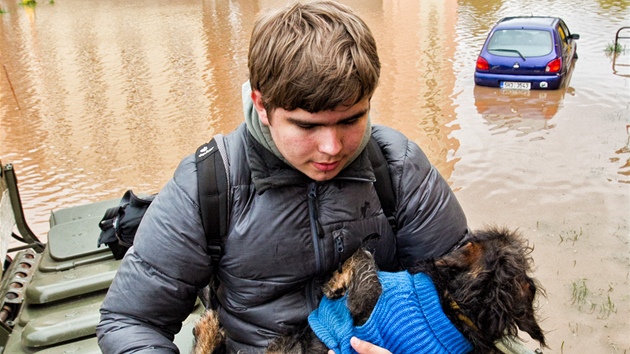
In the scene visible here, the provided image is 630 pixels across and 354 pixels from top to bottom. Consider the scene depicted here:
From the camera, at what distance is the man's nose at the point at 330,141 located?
6.35ft

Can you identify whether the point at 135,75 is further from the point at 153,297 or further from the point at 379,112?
the point at 153,297

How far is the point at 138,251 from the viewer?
2111 millimetres

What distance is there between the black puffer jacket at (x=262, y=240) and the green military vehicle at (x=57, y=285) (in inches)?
32.1

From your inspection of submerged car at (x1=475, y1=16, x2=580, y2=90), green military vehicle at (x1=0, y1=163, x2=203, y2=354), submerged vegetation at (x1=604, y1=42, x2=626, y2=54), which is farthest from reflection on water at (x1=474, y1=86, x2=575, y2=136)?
green military vehicle at (x1=0, y1=163, x2=203, y2=354)

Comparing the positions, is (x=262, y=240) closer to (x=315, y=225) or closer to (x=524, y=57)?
(x=315, y=225)

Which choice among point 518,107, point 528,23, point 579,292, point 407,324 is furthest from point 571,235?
point 528,23

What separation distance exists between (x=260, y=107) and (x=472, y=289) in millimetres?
948

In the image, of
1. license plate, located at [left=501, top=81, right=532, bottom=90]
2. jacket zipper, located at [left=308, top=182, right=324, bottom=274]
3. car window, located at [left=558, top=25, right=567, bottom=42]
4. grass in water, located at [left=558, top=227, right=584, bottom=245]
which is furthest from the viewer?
car window, located at [left=558, top=25, right=567, bottom=42]

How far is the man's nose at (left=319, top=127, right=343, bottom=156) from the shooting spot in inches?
76.2

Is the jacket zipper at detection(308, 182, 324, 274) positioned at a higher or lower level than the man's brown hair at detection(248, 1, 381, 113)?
lower

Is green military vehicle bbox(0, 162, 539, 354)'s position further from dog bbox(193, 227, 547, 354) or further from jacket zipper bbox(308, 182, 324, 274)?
jacket zipper bbox(308, 182, 324, 274)

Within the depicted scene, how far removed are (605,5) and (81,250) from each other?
1063 inches

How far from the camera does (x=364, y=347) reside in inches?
79.4

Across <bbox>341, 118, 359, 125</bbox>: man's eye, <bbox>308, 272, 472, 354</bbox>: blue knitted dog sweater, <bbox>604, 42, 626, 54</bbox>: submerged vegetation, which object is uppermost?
<bbox>341, 118, 359, 125</bbox>: man's eye
